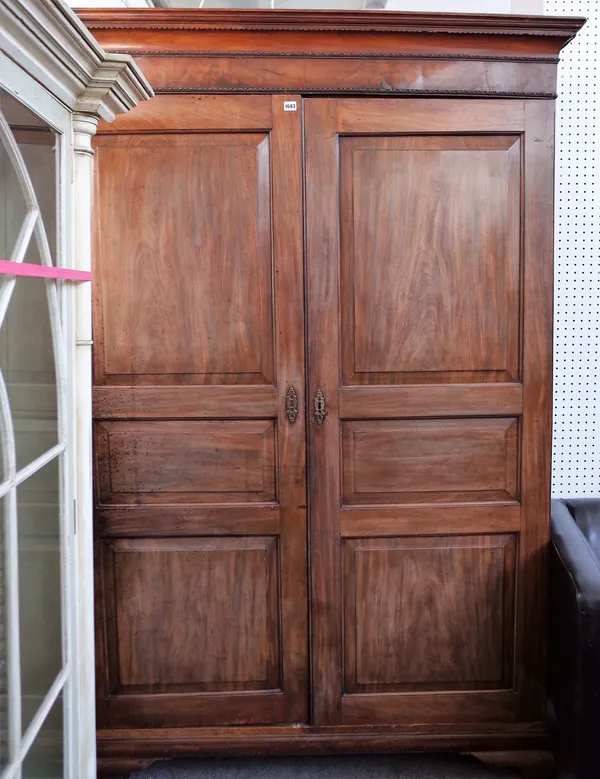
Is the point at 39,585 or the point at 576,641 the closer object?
the point at 39,585

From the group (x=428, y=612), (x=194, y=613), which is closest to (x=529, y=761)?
(x=428, y=612)

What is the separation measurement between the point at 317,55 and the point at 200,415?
3.72 ft

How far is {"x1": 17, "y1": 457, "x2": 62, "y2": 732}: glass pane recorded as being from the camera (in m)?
1.20

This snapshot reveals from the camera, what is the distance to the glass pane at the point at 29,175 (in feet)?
3.59

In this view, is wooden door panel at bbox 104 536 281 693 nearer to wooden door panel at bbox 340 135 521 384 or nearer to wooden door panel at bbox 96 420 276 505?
wooden door panel at bbox 96 420 276 505

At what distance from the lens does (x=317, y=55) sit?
6.27ft

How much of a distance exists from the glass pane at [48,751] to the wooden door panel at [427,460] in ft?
3.28

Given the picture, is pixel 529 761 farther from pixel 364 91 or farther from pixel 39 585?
pixel 364 91

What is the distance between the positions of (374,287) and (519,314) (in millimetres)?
462

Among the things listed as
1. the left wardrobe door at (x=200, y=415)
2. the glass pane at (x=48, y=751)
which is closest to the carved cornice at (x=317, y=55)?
the left wardrobe door at (x=200, y=415)

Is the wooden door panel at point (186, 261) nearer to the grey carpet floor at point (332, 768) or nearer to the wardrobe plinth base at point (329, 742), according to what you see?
the wardrobe plinth base at point (329, 742)

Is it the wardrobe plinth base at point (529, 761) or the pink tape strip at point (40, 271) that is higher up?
the pink tape strip at point (40, 271)

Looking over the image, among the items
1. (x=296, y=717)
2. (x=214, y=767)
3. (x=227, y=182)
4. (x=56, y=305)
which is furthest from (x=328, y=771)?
(x=227, y=182)

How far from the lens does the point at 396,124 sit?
6.39 feet
